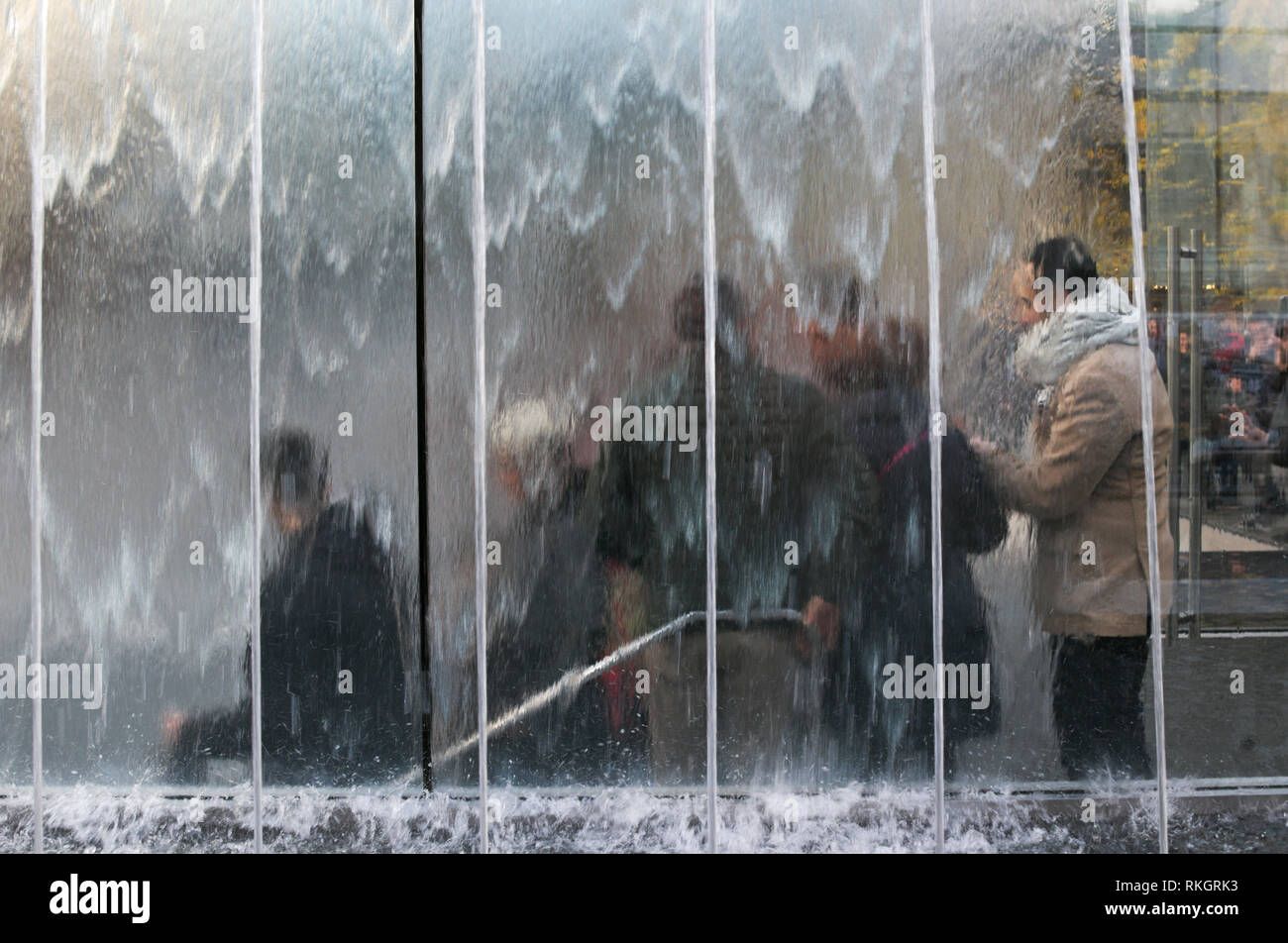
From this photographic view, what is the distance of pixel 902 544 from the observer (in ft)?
16.8

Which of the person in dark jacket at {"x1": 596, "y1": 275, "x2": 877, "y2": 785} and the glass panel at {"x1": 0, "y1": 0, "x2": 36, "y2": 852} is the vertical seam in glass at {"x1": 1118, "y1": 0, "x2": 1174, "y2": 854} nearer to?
the person in dark jacket at {"x1": 596, "y1": 275, "x2": 877, "y2": 785}

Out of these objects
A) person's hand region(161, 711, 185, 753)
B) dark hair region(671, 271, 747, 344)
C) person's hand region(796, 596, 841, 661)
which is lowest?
person's hand region(161, 711, 185, 753)

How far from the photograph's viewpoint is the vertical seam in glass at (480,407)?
514cm

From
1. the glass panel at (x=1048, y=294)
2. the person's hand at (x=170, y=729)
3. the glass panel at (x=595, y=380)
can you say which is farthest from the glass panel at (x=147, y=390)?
the glass panel at (x=1048, y=294)

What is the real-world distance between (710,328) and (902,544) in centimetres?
121

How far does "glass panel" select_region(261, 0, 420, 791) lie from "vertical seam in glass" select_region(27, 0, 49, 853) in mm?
983

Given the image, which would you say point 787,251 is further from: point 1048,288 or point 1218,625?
point 1218,625

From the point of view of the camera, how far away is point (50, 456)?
526 centimetres

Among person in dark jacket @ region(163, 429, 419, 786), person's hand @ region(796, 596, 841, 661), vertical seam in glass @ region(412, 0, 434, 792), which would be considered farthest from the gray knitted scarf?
person in dark jacket @ region(163, 429, 419, 786)

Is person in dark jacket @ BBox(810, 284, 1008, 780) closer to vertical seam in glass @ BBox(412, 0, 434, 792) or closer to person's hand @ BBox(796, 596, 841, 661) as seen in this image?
person's hand @ BBox(796, 596, 841, 661)

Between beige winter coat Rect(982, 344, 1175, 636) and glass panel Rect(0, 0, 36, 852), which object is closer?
beige winter coat Rect(982, 344, 1175, 636)

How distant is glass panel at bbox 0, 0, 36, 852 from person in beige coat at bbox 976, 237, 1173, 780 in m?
4.11

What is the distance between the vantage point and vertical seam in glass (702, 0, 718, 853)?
5105 mm

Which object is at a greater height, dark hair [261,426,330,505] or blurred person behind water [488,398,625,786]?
dark hair [261,426,330,505]
